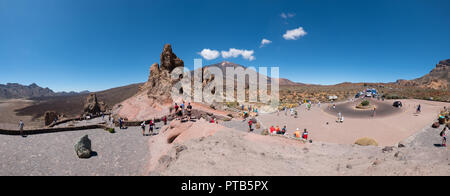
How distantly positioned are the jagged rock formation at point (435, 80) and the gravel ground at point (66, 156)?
11295 cm

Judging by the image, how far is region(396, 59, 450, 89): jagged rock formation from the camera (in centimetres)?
7764

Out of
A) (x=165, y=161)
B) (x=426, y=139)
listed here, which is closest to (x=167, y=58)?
(x=165, y=161)

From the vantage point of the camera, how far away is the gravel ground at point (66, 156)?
925 cm

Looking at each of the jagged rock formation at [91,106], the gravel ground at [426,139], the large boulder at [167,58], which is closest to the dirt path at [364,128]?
the gravel ground at [426,139]

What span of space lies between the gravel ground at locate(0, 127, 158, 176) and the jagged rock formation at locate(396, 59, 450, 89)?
371 feet

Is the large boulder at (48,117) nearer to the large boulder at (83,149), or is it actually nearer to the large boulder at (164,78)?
the large boulder at (164,78)

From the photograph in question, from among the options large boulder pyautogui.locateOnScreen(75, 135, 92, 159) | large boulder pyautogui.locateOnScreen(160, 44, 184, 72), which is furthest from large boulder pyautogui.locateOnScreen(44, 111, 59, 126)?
large boulder pyautogui.locateOnScreen(75, 135, 92, 159)

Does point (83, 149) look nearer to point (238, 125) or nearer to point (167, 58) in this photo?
point (238, 125)

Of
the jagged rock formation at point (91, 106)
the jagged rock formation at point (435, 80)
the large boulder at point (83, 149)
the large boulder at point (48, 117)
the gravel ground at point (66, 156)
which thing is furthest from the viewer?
the jagged rock formation at point (435, 80)

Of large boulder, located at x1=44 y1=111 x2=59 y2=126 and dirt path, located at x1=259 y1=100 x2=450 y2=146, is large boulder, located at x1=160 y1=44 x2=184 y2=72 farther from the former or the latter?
large boulder, located at x1=44 y1=111 x2=59 y2=126

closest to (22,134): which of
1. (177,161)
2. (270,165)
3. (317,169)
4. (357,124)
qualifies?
(177,161)
